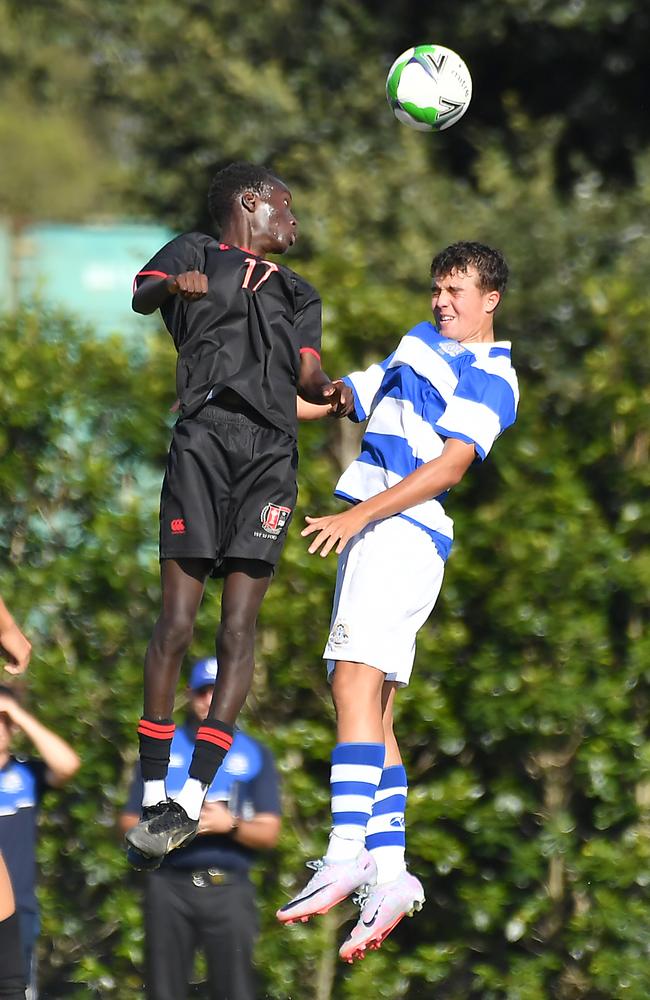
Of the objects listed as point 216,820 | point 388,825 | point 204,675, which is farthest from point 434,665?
point 388,825

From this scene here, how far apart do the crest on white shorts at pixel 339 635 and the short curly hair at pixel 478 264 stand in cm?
115

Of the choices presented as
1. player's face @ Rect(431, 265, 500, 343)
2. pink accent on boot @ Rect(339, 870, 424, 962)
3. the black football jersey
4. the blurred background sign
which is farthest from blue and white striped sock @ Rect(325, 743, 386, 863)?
the blurred background sign

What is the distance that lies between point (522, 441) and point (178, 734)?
2272mm

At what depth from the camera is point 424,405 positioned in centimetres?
491

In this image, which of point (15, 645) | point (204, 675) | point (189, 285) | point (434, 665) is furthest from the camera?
point (434, 665)

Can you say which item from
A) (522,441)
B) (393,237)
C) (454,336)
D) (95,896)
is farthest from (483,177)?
(454,336)

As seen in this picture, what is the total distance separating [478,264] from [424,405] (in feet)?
1.57

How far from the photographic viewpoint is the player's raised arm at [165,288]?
435cm

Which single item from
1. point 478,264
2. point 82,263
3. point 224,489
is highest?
point 82,263

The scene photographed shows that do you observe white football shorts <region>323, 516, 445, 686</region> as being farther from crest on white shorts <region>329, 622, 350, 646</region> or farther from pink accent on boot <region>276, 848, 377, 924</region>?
pink accent on boot <region>276, 848, 377, 924</region>

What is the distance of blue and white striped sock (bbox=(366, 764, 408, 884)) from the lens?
16.5 ft

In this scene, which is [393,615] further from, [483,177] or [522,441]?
[483,177]

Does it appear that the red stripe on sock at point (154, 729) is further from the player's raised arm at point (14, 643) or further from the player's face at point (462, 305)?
the player's face at point (462, 305)

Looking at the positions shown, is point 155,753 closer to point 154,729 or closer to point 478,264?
point 154,729
